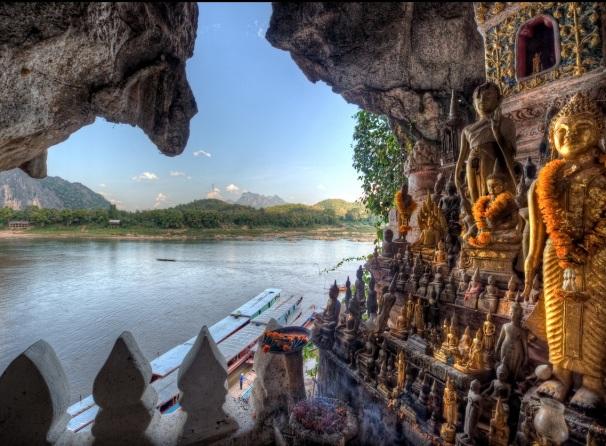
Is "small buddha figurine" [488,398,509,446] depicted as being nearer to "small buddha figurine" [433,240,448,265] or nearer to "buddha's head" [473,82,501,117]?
"small buddha figurine" [433,240,448,265]

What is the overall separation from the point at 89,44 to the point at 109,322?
854 inches

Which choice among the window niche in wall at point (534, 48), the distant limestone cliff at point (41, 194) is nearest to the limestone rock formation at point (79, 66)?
the window niche in wall at point (534, 48)

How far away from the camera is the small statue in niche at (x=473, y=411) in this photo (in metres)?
2.47

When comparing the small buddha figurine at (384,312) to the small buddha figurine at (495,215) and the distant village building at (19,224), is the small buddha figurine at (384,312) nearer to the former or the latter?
the small buddha figurine at (495,215)

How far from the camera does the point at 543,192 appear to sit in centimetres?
262

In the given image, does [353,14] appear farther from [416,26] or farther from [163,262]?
[163,262]

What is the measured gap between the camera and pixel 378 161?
11344 mm

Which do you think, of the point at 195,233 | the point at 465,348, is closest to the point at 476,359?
the point at 465,348

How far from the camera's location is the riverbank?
47625 millimetres

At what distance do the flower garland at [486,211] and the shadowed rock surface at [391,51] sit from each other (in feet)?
16.7

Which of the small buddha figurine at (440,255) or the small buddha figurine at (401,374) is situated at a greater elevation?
the small buddha figurine at (440,255)

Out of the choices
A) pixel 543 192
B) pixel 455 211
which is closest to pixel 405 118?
pixel 455 211

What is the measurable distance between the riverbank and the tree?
3042cm

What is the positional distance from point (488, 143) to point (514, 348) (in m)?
3.49
